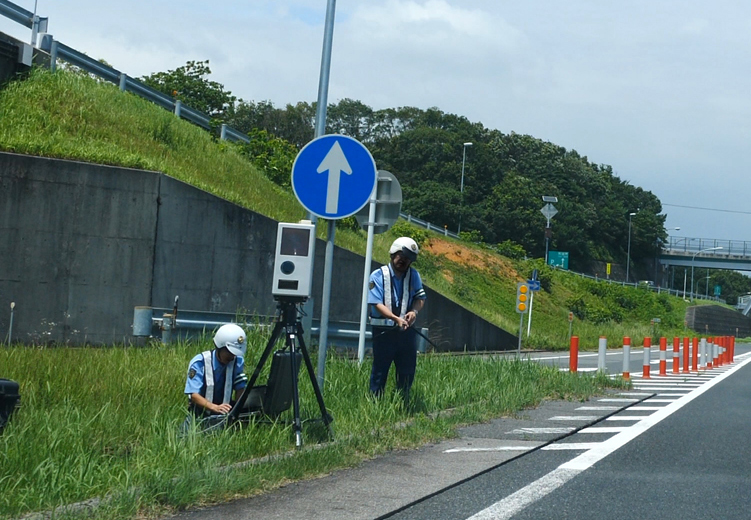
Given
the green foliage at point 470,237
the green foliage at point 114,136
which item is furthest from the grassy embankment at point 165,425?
the green foliage at point 470,237

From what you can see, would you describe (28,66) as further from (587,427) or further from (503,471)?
(503,471)

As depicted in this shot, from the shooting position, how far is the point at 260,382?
31.9 ft

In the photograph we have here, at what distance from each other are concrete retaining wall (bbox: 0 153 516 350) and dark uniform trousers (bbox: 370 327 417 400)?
992 cm

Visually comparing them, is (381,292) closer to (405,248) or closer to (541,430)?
(405,248)

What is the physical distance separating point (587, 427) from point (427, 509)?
448cm

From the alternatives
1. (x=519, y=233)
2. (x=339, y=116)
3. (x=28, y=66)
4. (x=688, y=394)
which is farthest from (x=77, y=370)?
(x=339, y=116)

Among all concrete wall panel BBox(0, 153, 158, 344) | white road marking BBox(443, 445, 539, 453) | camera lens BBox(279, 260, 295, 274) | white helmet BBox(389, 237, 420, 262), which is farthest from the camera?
concrete wall panel BBox(0, 153, 158, 344)

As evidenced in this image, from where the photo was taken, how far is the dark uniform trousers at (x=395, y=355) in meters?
9.00

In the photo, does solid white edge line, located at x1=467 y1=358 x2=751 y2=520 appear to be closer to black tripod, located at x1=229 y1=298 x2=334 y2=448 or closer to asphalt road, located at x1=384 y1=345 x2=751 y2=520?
asphalt road, located at x1=384 y1=345 x2=751 y2=520

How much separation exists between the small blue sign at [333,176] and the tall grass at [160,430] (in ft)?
5.85

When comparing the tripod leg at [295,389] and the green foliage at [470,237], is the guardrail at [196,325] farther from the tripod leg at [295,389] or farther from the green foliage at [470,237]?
the green foliage at [470,237]

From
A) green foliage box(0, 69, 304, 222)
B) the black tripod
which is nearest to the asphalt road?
the black tripod

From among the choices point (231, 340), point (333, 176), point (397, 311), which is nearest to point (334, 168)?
point (333, 176)

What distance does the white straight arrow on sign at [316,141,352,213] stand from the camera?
26.6ft
